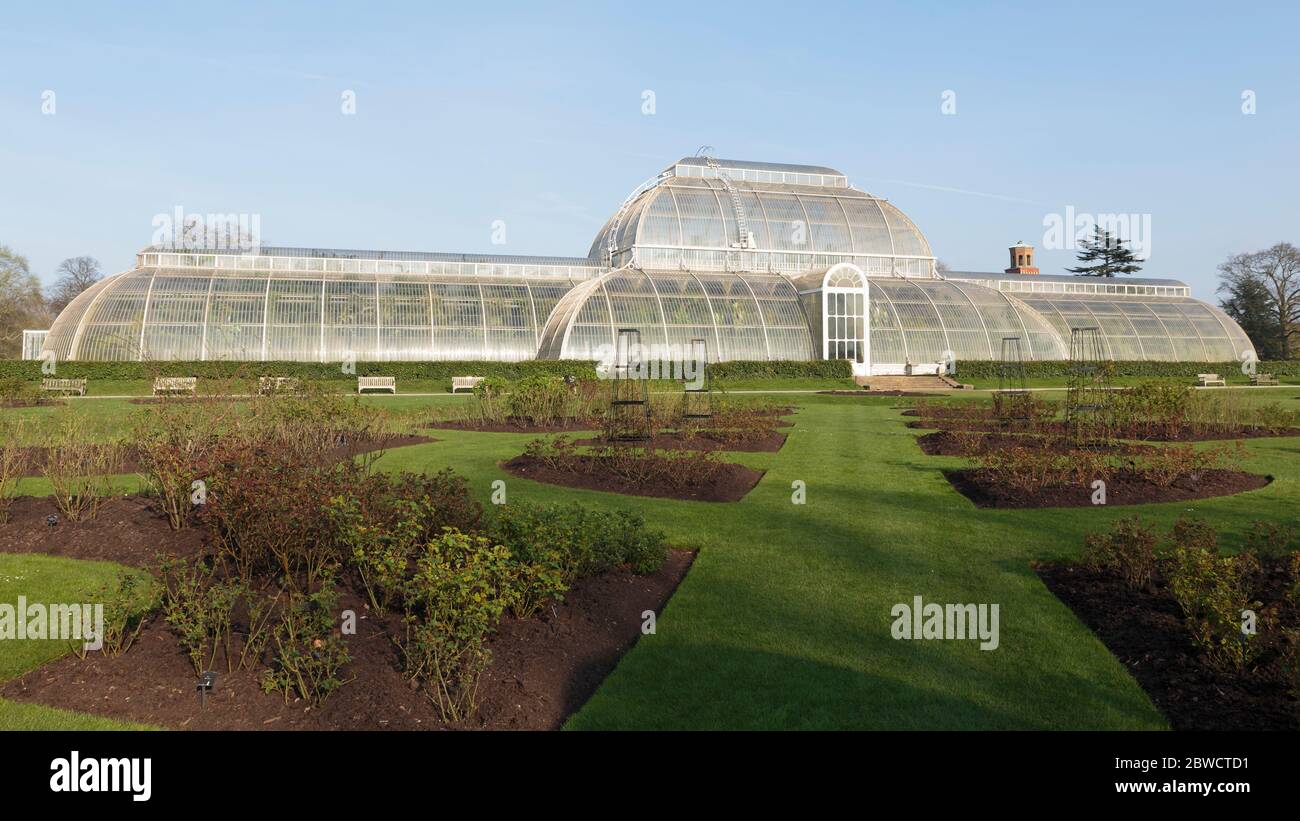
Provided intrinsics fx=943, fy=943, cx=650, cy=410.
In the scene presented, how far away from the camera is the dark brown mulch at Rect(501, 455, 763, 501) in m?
13.5

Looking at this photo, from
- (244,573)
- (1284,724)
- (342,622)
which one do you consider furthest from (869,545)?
(244,573)

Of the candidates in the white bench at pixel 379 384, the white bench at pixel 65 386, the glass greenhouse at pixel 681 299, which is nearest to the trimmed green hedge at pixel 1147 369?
the glass greenhouse at pixel 681 299

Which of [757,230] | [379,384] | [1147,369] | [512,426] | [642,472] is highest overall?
[757,230]

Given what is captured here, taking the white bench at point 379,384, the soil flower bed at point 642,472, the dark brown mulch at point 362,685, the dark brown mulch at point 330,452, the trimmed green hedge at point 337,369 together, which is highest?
the trimmed green hedge at point 337,369

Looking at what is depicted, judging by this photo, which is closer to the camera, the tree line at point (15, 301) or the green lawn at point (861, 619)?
the green lawn at point (861, 619)

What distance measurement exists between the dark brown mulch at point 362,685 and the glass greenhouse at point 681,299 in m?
29.8

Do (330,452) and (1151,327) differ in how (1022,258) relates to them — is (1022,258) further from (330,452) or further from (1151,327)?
(330,452)

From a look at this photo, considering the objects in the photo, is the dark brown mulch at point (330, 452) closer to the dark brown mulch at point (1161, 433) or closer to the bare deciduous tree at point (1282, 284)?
the dark brown mulch at point (1161, 433)

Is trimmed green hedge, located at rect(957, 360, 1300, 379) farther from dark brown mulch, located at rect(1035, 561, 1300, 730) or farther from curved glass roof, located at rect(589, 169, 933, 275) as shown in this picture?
dark brown mulch, located at rect(1035, 561, 1300, 730)

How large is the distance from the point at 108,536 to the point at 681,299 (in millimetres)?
39618

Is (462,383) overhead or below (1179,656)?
overhead

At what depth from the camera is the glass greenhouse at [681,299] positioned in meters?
43.8

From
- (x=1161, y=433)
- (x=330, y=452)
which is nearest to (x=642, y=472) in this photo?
(x=330, y=452)

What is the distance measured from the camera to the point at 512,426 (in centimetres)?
2253
